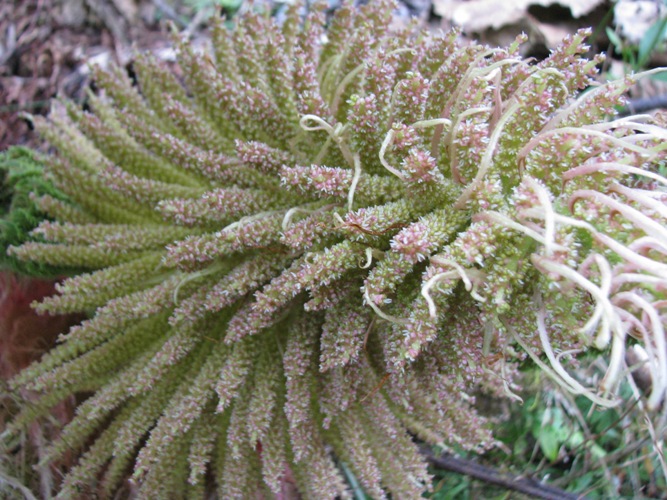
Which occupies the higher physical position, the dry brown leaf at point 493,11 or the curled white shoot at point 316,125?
the dry brown leaf at point 493,11

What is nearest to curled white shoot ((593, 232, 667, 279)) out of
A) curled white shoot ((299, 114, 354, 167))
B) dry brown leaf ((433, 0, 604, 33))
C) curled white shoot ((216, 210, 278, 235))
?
curled white shoot ((299, 114, 354, 167))

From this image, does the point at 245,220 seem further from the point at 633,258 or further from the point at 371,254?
the point at 633,258

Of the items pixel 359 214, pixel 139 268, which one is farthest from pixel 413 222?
pixel 139 268

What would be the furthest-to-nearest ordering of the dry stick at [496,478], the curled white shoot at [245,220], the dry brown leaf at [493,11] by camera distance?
1. the dry brown leaf at [493,11]
2. the dry stick at [496,478]
3. the curled white shoot at [245,220]

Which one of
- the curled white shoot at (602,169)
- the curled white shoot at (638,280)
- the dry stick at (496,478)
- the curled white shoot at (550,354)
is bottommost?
the dry stick at (496,478)

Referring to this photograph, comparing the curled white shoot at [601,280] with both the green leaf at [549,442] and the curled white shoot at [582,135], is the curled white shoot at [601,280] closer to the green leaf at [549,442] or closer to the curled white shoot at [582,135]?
the curled white shoot at [582,135]

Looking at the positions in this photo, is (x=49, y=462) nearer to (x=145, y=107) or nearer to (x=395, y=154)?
(x=145, y=107)

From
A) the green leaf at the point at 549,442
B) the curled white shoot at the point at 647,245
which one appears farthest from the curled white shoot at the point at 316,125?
the green leaf at the point at 549,442
